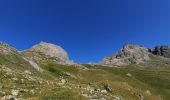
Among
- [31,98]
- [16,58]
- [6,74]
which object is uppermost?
[16,58]

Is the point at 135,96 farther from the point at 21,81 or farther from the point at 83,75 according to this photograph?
the point at 83,75

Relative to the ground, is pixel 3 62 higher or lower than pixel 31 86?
higher

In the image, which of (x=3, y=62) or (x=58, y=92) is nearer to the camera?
(x=58, y=92)

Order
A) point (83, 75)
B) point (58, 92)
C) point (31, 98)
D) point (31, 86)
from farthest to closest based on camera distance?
point (83, 75) < point (31, 86) < point (58, 92) < point (31, 98)

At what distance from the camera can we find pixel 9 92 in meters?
38.3

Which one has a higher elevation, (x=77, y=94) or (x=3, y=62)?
(x=3, y=62)

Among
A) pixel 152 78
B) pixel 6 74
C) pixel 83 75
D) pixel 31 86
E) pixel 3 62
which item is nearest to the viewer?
pixel 31 86

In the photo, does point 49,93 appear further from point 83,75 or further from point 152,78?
point 152,78

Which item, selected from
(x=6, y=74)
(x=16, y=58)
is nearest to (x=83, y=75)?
(x=16, y=58)

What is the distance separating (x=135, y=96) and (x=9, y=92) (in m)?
33.5

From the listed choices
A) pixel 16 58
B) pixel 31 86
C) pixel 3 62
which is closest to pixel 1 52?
pixel 16 58

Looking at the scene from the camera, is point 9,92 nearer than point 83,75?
Yes

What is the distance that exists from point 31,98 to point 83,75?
6577 centimetres

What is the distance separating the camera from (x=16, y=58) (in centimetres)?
6788
